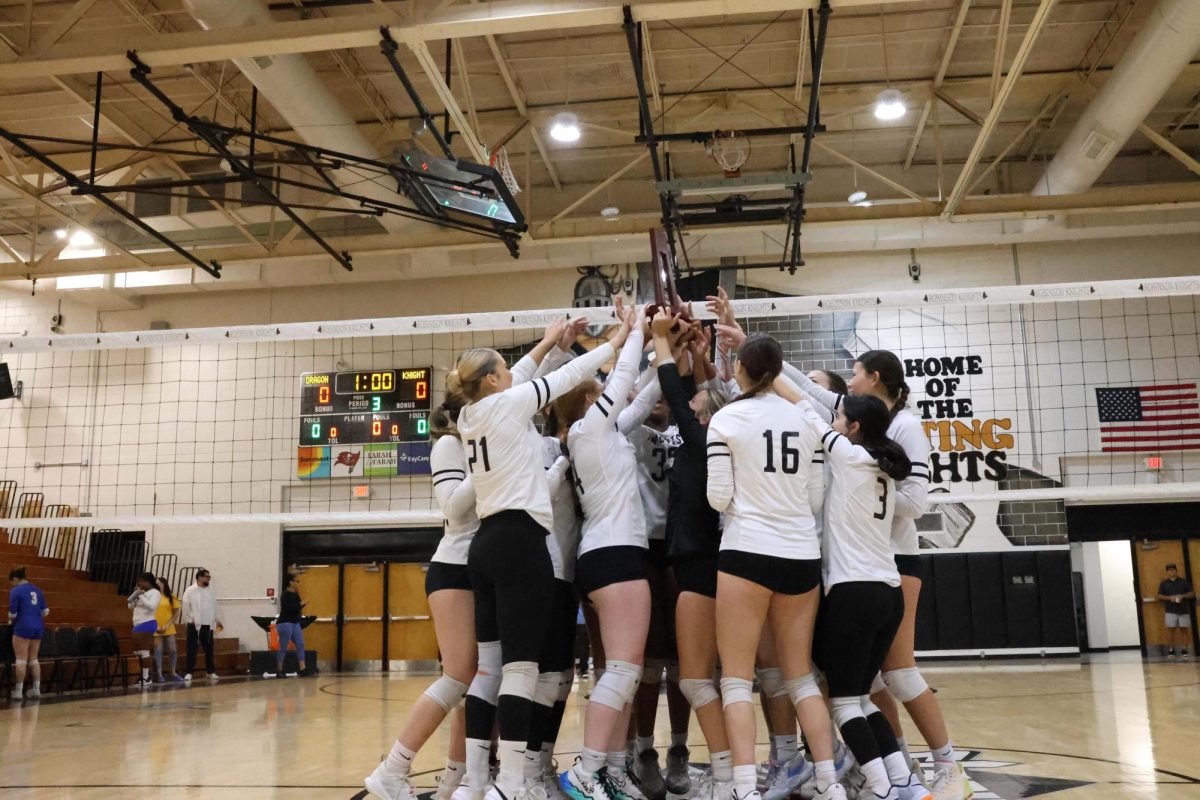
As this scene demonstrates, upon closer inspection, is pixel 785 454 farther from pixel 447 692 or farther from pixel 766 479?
pixel 447 692

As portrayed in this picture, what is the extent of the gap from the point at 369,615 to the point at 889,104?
34.0ft

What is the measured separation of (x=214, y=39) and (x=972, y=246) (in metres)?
10.9

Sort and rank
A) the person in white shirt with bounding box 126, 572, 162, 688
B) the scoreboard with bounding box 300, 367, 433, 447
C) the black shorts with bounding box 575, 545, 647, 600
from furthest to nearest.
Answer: the scoreboard with bounding box 300, 367, 433, 447
the person in white shirt with bounding box 126, 572, 162, 688
the black shorts with bounding box 575, 545, 647, 600

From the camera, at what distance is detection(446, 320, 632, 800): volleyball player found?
3.25 metres

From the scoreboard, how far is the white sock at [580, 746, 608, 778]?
1129cm

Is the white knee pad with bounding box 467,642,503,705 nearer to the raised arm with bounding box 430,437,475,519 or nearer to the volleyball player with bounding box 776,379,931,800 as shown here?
the raised arm with bounding box 430,437,475,519

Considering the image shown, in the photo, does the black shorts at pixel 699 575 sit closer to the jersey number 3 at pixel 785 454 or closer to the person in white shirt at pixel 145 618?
the jersey number 3 at pixel 785 454

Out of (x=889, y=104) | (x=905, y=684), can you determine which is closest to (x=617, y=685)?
(x=905, y=684)

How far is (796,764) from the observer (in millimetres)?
3725

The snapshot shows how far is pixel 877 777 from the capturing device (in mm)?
3121

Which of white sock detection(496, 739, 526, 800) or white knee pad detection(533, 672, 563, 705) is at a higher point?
white knee pad detection(533, 672, 563, 705)

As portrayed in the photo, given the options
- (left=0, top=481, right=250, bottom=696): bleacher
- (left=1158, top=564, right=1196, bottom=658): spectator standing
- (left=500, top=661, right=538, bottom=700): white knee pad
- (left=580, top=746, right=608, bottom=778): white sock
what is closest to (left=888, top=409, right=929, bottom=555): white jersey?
(left=580, top=746, right=608, bottom=778): white sock

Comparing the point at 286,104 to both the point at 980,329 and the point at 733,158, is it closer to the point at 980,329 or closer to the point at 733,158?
the point at 733,158

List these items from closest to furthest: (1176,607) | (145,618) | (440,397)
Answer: (145,618), (1176,607), (440,397)
